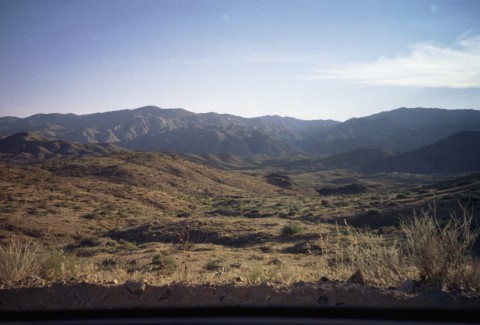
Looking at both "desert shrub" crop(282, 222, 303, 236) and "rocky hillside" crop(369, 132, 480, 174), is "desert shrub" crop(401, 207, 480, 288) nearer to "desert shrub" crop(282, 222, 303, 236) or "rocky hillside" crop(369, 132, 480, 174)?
"desert shrub" crop(282, 222, 303, 236)

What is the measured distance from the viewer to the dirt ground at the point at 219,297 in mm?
4133

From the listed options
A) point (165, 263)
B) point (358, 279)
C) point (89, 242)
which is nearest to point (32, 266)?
point (165, 263)

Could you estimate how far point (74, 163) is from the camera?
4641 centimetres

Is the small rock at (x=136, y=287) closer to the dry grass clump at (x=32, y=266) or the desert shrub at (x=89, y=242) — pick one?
the dry grass clump at (x=32, y=266)

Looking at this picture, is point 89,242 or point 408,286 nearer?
point 408,286

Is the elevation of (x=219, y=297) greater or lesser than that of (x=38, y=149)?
greater

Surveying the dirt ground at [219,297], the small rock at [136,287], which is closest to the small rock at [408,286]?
the dirt ground at [219,297]

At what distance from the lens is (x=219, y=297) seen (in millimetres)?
4453

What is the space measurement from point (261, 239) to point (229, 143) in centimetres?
15894

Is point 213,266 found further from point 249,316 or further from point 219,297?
point 249,316

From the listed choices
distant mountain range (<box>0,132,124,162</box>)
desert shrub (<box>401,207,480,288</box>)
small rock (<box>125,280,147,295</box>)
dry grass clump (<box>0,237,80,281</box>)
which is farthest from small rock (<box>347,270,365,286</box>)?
distant mountain range (<box>0,132,124,162</box>)

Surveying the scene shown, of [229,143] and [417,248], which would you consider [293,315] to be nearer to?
[417,248]

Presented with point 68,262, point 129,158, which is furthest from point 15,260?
point 129,158

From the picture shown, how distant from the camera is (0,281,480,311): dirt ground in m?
4.13
